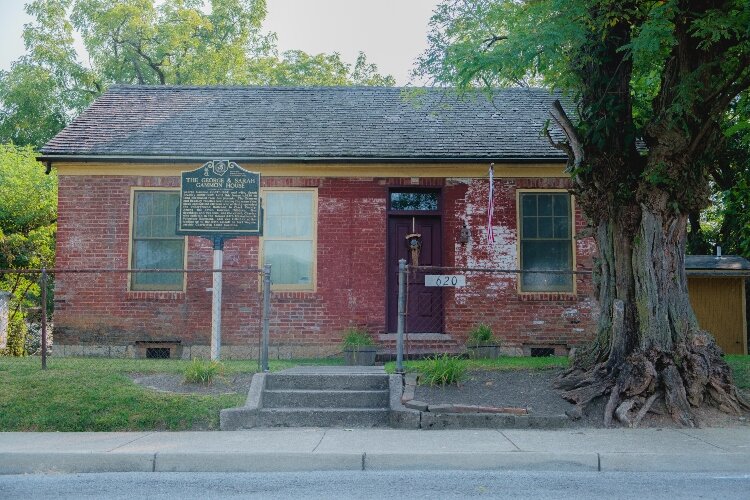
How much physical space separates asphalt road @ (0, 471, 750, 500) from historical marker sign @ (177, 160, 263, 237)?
5.03 m

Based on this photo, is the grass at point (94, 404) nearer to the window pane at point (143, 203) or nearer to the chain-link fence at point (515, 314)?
the window pane at point (143, 203)

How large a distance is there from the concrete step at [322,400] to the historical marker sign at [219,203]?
2946 mm

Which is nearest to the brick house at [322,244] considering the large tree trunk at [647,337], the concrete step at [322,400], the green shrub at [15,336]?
the green shrub at [15,336]

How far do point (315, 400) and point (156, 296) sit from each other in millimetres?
5963

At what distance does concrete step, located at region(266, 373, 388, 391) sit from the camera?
9484mm

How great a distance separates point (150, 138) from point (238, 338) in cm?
453

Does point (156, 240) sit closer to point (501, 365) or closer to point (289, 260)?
point (289, 260)

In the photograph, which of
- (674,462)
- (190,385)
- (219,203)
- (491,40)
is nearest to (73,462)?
(190,385)

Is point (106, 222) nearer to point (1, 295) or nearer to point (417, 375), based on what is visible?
point (1, 295)

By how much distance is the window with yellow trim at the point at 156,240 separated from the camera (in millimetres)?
14016

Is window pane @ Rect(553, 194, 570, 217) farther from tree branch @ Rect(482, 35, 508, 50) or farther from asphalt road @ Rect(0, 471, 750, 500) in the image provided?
asphalt road @ Rect(0, 471, 750, 500)

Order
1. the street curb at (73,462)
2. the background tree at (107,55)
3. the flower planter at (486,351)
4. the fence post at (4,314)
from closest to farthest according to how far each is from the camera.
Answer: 1. the street curb at (73,462)
2. the flower planter at (486,351)
3. the fence post at (4,314)
4. the background tree at (107,55)

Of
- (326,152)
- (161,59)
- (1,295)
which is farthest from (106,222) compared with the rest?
(161,59)

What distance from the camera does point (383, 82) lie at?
3319 centimetres
